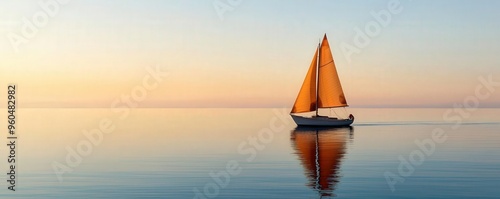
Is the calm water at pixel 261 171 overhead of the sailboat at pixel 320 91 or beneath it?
beneath

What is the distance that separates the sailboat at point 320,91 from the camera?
297 ft

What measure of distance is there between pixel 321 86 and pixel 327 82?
3.94 feet

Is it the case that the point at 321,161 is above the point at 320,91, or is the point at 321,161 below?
below

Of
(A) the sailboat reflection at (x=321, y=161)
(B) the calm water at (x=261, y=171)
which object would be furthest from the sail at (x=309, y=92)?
(B) the calm water at (x=261, y=171)

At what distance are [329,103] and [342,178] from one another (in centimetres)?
5883

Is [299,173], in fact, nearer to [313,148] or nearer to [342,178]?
[342,178]

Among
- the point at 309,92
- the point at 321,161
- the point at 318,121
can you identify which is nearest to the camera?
the point at 321,161

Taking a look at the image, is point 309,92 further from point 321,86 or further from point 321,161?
point 321,161

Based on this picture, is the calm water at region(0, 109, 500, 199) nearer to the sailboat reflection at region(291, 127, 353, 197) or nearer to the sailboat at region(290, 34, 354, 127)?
the sailboat reflection at region(291, 127, 353, 197)

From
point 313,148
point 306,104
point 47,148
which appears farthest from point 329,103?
point 47,148

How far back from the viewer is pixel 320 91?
91.5 m

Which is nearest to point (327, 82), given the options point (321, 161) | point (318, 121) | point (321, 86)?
point (321, 86)

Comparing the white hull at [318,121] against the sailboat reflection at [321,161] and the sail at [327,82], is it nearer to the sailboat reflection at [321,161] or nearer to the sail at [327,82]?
the sail at [327,82]

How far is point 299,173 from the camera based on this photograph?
36.7 metres
